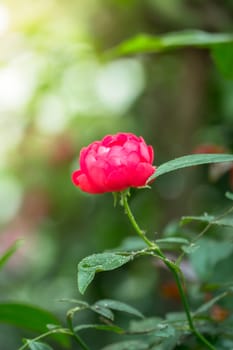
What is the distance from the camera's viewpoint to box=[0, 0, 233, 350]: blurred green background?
206cm

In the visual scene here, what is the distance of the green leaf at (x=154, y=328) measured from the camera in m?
0.79

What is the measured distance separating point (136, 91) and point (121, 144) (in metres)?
2.05

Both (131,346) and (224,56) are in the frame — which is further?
(224,56)

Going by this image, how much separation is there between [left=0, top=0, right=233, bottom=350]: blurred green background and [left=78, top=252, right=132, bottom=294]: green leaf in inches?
34.6

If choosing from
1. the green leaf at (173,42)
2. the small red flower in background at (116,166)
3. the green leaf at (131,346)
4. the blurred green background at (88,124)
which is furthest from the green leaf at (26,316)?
the blurred green background at (88,124)

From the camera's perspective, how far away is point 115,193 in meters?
0.78

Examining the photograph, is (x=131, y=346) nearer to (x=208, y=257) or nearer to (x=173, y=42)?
(x=208, y=257)

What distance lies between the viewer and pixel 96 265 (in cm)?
70

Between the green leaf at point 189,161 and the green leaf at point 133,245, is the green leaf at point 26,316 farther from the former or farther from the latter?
the green leaf at point 189,161

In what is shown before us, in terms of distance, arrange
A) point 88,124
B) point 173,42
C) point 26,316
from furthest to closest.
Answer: point 88,124
point 173,42
point 26,316

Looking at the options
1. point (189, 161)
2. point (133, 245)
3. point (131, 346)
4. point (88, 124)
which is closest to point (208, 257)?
point (133, 245)

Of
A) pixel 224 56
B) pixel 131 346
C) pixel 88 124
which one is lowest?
pixel 131 346

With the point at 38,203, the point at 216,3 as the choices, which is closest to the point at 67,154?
the point at 38,203

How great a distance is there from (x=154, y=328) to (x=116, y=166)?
217 mm
